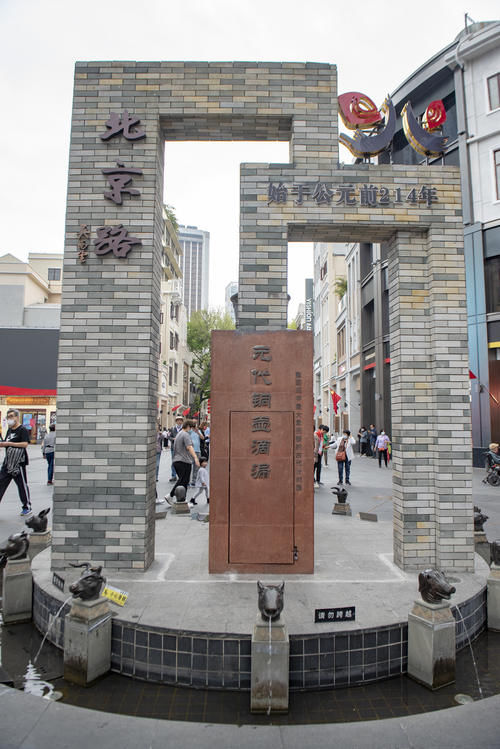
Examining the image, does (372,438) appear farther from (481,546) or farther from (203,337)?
(203,337)

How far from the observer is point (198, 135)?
20.0ft

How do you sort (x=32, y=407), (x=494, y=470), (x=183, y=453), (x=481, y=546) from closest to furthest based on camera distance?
1. (x=481, y=546)
2. (x=183, y=453)
3. (x=494, y=470)
4. (x=32, y=407)

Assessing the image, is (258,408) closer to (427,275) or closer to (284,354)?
(284,354)

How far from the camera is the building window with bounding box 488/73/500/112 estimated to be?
58.2 ft

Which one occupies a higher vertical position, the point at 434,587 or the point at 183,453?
the point at 183,453

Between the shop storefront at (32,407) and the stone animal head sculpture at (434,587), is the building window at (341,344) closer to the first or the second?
the shop storefront at (32,407)

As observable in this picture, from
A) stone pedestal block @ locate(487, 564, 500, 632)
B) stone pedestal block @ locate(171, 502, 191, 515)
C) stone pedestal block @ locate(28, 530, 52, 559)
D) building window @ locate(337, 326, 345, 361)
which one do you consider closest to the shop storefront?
building window @ locate(337, 326, 345, 361)

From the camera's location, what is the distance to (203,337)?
50.1 metres

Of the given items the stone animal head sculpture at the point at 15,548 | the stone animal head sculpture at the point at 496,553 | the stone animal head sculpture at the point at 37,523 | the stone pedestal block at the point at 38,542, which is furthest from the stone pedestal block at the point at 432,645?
the stone pedestal block at the point at 38,542

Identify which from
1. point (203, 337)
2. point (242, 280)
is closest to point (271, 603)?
point (242, 280)

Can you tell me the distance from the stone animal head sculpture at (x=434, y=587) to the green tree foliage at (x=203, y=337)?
4372cm

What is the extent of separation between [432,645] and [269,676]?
1.32m

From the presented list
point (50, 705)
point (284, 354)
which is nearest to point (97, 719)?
point (50, 705)

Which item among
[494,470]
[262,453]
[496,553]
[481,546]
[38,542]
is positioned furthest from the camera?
[494,470]
